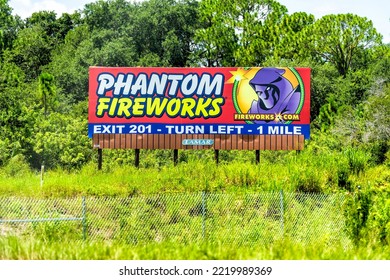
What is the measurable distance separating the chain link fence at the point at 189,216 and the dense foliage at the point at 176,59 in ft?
31.3

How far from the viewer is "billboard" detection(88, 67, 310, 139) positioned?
2256 centimetres

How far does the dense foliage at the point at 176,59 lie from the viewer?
3122 cm

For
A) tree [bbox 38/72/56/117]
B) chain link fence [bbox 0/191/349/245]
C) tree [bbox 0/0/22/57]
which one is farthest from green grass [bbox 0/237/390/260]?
tree [bbox 0/0/22/57]

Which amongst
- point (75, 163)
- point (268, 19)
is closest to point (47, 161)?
point (75, 163)

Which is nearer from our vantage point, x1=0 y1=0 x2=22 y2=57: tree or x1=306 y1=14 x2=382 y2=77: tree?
x1=306 y1=14 x2=382 y2=77: tree

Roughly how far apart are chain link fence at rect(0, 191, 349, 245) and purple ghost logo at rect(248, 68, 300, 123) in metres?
5.14

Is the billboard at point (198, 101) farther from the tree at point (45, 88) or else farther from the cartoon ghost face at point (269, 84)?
the tree at point (45, 88)

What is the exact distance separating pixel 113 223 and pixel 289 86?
957 cm

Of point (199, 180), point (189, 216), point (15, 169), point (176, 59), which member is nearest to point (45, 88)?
point (15, 169)

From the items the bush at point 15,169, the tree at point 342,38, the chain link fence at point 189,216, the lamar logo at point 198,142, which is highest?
the tree at point 342,38

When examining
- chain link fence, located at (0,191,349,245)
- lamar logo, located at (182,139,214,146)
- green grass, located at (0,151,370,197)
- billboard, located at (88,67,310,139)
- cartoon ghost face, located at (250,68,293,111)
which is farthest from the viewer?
cartoon ghost face, located at (250,68,293,111)

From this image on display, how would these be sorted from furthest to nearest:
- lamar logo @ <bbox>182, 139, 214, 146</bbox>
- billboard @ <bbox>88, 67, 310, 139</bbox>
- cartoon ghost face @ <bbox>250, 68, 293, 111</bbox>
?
cartoon ghost face @ <bbox>250, 68, 293, 111</bbox>
billboard @ <bbox>88, 67, 310, 139</bbox>
lamar logo @ <bbox>182, 139, 214, 146</bbox>

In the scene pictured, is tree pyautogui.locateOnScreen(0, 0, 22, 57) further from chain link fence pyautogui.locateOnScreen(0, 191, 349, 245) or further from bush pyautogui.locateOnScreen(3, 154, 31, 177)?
chain link fence pyautogui.locateOnScreen(0, 191, 349, 245)

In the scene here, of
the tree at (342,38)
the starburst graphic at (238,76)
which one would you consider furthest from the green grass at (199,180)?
the tree at (342,38)
